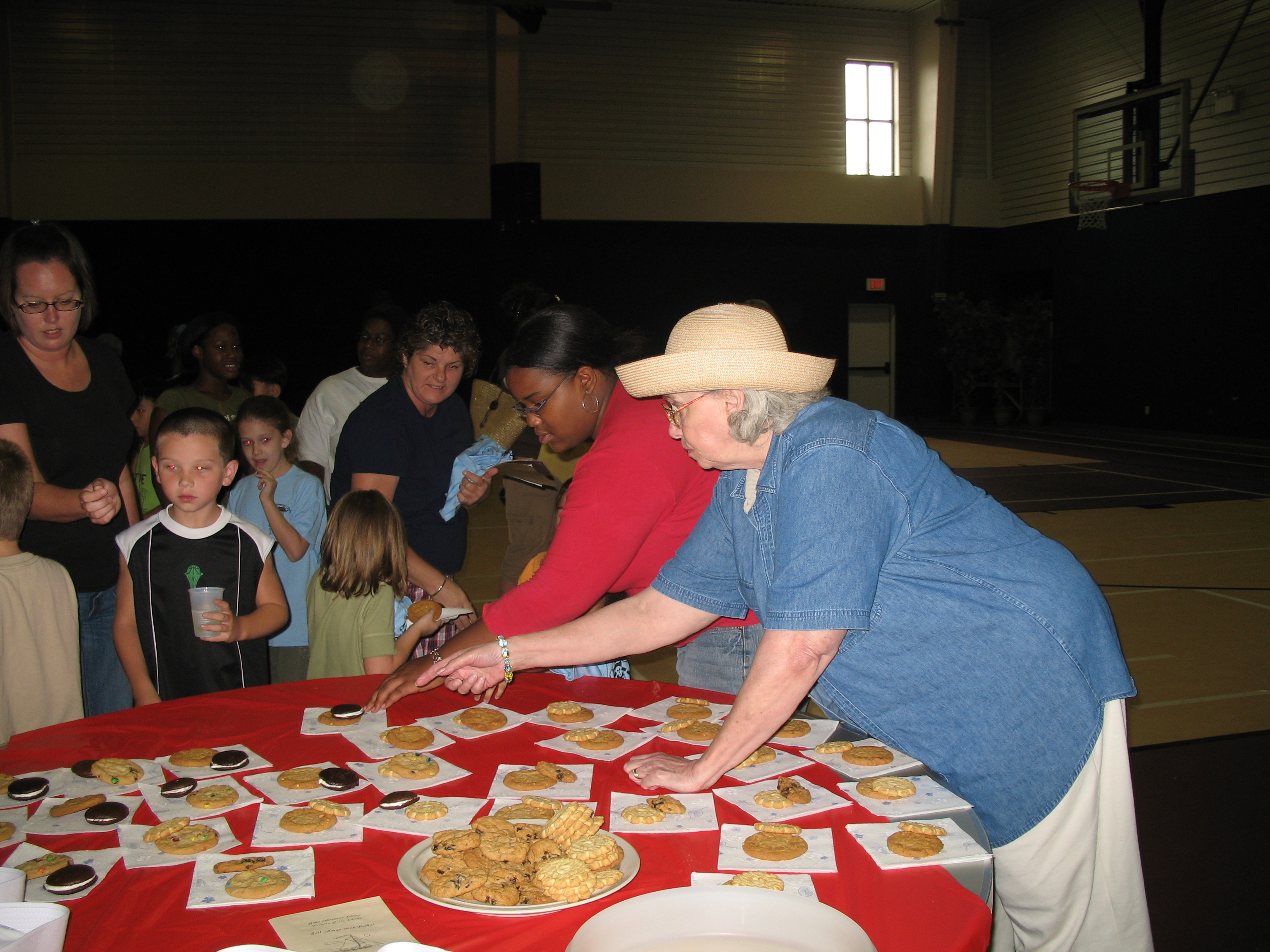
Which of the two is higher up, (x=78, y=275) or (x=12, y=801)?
(x=78, y=275)

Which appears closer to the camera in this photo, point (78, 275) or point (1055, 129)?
point (78, 275)

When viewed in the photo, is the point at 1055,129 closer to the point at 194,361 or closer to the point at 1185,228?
the point at 1185,228

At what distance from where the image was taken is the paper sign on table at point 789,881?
1.30 m

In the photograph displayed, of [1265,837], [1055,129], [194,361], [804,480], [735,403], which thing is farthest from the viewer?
[1055,129]

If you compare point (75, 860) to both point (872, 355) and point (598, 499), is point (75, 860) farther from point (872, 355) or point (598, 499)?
point (872, 355)

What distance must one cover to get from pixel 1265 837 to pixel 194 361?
559cm

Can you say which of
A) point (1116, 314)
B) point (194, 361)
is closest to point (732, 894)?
point (194, 361)

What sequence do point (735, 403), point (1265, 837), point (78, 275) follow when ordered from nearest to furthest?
point (735, 403)
point (78, 275)
point (1265, 837)

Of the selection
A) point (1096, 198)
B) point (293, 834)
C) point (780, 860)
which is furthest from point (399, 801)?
point (1096, 198)

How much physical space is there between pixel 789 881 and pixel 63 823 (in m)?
1.14

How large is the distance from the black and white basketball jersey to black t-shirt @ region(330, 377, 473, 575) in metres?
0.67

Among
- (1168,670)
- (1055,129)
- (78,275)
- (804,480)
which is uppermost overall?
(1055,129)

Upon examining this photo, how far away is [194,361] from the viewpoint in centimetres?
557

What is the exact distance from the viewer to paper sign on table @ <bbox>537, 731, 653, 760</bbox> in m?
1.81
